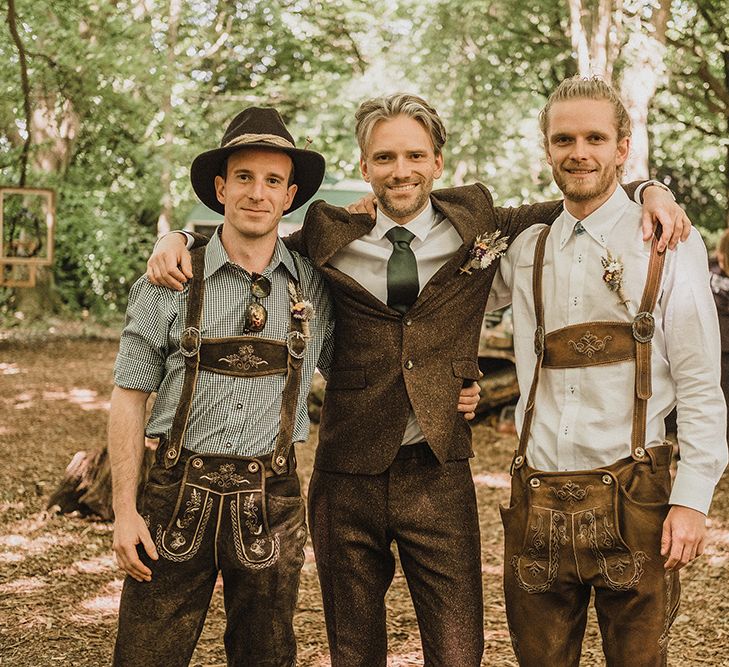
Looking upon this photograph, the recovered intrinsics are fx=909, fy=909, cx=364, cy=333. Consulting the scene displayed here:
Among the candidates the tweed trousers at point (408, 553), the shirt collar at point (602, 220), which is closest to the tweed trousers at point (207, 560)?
the tweed trousers at point (408, 553)

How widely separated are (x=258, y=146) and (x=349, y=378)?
2.40ft

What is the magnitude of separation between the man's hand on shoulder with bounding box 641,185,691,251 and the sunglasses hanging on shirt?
1065 mm

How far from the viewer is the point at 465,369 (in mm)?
2730

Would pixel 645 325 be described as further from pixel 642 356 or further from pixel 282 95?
pixel 282 95

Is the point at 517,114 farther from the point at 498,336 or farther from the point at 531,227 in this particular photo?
the point at 531,227

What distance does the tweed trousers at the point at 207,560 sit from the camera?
2.49m

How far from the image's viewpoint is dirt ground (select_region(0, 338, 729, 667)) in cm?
383

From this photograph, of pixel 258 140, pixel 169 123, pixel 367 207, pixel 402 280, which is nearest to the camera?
pixel 258 140

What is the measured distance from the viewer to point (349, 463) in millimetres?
2701

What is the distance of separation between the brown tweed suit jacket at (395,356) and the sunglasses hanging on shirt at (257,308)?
0.66ft

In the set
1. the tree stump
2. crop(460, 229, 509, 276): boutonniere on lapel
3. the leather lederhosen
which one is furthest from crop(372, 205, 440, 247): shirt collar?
the tree stump

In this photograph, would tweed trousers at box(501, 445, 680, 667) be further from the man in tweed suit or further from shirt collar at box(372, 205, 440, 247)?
shirt collar at box(372, 205, 440, 247)

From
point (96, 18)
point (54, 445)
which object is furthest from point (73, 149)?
point (54, 445)

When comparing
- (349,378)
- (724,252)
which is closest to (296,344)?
(349,378)
